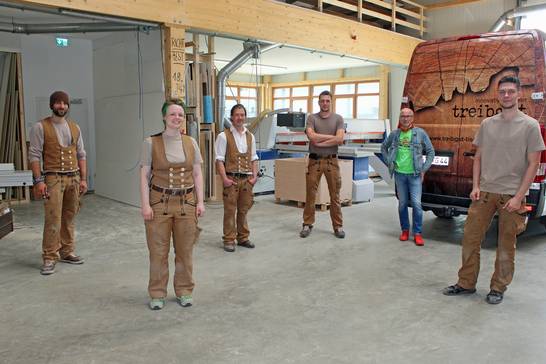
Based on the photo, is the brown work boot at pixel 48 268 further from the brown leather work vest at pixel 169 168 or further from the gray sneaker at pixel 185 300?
the brown leather work vest at pixel 169 168

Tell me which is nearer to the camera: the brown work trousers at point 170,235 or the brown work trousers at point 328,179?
the brown work trousers at point 170,235

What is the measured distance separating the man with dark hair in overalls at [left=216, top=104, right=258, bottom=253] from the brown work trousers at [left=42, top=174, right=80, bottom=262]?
1.44m

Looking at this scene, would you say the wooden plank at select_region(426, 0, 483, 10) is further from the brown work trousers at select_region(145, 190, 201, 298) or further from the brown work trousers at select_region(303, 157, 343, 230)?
the brown work trousers at select_region(145, 190, 201, 298)

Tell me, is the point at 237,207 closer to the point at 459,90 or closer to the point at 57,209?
the point at 57,209

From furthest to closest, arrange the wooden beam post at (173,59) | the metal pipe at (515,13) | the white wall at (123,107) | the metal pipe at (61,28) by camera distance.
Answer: the metal pipe at (515,13), the white wall at (123,107), the metal pipe at (61,28), the wooden beam post at (173,59)

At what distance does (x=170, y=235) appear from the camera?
3.60m

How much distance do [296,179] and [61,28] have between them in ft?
14.2

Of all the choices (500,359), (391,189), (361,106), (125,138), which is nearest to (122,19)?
(125,138)

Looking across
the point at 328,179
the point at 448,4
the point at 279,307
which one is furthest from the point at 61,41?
the point at 448,4

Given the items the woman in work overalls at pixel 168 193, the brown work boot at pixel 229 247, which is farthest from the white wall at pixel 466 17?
the woman in work overalls at pixel 168 193

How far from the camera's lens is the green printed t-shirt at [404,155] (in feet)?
18.1

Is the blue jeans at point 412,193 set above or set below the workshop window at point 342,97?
below

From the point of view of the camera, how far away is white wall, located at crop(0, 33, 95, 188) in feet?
30.0

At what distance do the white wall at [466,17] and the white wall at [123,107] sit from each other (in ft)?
28.8
